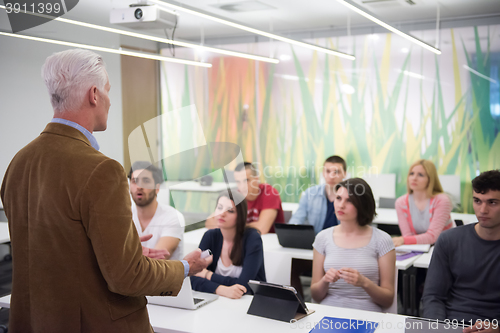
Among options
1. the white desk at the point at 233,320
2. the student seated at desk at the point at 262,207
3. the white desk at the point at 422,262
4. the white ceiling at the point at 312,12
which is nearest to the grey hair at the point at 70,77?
the white desk at the point at 233,320

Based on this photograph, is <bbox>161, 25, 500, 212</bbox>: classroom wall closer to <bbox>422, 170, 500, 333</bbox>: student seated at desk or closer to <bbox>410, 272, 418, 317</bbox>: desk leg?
<bbox>410, 272, 418, 317</bbox>: desk leg

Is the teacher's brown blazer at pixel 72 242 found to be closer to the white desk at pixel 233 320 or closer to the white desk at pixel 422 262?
the white desk at pixel 233 320

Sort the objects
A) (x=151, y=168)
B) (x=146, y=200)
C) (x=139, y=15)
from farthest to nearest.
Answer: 1. (x=139, y=15)
2. (x=146, y=200)
3. (x=151, y=168)

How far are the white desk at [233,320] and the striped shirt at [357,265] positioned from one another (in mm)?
321

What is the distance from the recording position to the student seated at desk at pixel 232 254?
266 cm

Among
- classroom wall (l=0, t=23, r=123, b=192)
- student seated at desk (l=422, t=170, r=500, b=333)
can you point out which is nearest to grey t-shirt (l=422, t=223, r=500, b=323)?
student seated at desk (l=422, t=170, r=500, b=333)

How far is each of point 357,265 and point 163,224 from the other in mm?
1208

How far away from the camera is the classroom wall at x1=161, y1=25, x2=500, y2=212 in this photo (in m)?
5.95

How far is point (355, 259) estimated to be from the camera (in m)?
2.56

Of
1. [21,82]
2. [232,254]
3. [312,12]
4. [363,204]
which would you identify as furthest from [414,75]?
[21,82]

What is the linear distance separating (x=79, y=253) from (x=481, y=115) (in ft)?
19.1

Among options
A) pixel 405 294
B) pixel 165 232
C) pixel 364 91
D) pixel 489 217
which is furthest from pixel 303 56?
pixel 165 232

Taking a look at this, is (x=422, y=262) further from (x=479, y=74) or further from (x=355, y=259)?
(x=479, y=74)

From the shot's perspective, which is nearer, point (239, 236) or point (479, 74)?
point (239, 236)
